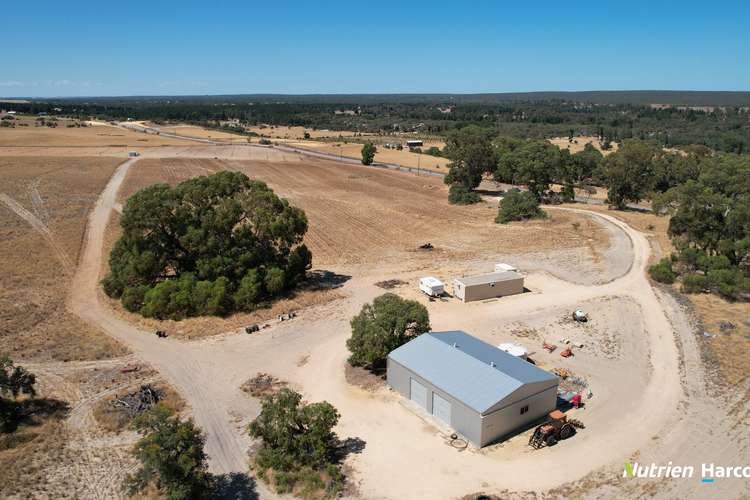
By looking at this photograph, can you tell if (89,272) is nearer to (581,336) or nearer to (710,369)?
(581,336)

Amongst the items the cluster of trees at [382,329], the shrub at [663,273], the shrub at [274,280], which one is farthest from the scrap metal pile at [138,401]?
the shrub at [663,273]

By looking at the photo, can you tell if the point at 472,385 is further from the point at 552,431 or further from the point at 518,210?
the point at 518,210

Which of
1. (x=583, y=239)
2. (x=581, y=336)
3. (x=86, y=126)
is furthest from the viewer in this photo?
(x=86, y=126)

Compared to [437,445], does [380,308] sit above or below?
above

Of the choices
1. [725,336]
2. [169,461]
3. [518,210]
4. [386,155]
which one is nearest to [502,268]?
[725,336]

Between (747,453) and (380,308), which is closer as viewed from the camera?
(747,453)

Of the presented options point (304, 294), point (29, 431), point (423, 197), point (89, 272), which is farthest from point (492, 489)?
point (423, 197)

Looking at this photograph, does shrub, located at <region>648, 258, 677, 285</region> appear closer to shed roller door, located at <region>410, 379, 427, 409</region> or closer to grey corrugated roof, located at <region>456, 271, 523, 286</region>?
grey corrugated roof, located at <region>456, 271, 523, 286</region>

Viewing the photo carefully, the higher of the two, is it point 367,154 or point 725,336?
point 367,154

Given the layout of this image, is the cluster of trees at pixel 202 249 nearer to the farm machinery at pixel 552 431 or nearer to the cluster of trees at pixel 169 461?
the cluster of trees at pixel 169 461
